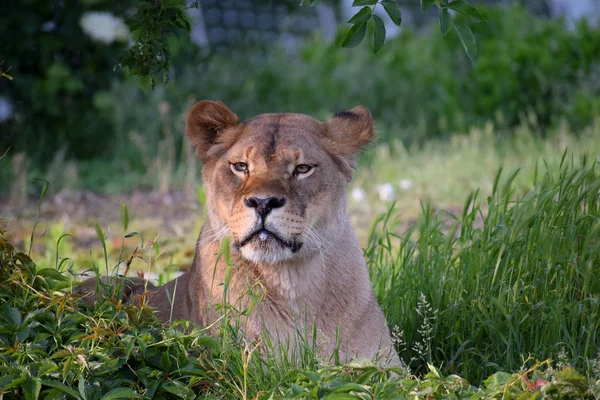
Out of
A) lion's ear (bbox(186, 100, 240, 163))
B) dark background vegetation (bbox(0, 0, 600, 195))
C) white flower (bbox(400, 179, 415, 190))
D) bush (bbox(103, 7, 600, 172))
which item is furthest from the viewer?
bush (bbox(103, 7, 600, 172))

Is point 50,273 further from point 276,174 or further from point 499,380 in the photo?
point 499,380

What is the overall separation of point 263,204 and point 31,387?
Result: 1032 millimetres

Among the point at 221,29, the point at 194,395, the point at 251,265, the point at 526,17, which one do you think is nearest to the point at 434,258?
the point at 251,265

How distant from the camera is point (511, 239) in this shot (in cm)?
387

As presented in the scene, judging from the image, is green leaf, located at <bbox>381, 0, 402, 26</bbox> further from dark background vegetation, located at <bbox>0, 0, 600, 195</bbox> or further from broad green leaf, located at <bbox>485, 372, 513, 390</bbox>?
dark background vegetation, located at <bbox>0, 0, 600, 195</bbox>

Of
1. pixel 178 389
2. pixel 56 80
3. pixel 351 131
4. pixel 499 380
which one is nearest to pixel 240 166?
pixel 351 131

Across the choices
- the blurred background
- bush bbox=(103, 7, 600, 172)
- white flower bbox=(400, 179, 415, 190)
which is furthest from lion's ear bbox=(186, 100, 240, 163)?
bush bbox=(103, 7, 600, 172)

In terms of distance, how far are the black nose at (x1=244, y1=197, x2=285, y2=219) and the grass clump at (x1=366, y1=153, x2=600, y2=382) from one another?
3.09 ft

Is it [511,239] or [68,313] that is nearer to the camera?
[68,313]

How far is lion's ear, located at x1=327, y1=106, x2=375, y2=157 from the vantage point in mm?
3723

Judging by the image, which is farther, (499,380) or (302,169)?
(302,169)

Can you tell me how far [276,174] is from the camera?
3400 millimetres

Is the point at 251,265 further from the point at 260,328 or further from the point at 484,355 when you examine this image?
the point at 484,355

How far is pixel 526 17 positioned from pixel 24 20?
6.22 metres
